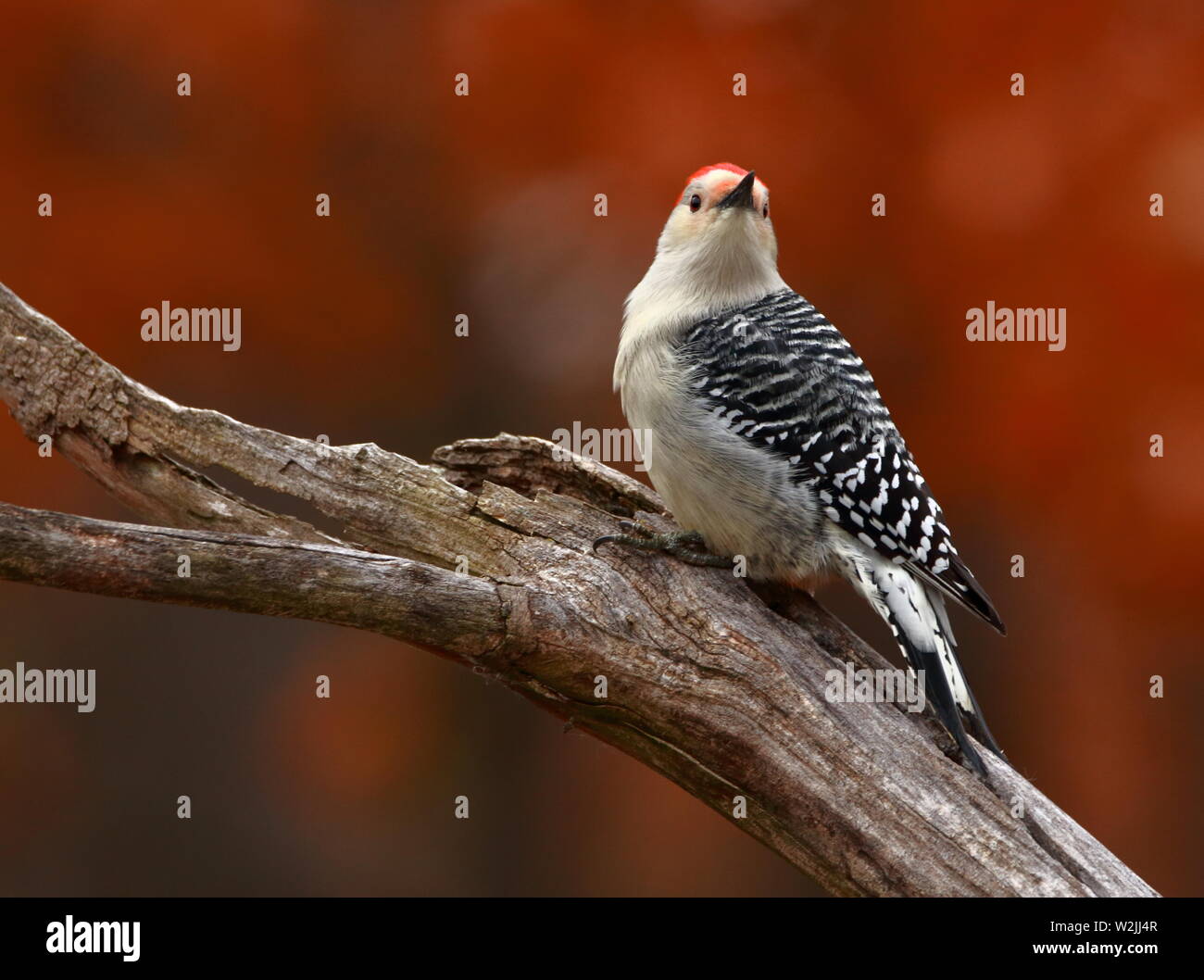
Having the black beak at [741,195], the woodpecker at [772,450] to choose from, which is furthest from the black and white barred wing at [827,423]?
the black beak at [741,195]

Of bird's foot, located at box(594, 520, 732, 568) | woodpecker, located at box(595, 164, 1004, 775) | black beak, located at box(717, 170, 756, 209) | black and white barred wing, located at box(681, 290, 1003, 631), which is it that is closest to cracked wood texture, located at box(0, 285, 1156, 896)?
bird's foot, located at box(594, 520, 732, 568)

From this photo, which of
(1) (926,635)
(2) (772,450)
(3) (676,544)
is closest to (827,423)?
(2) (772,450)

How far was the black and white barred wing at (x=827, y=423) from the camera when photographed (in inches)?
173

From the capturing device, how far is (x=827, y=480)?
451 centimetres

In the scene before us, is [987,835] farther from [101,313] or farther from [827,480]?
[101,313]

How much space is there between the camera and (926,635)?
4254mm

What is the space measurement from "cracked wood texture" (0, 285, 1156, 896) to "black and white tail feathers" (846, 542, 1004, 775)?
0.11 m

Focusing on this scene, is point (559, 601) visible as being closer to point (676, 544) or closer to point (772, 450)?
point (676, 544)

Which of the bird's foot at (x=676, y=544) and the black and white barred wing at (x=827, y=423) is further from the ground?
the black and white barred wing at (x=827, y=423)

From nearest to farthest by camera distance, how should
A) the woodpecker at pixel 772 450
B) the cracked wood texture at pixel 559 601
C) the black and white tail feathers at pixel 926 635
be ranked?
the cracked wood texture at pixel 559 601
the black and white tail feathers at pixel 926 635
the woodpecker at pixel 772 450

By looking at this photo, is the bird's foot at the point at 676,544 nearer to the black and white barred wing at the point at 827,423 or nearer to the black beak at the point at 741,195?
the black and white barred wing at the point at 827,423

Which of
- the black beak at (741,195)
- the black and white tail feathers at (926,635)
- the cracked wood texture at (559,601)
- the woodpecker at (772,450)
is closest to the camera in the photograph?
the cracked wood texture at (559,601)

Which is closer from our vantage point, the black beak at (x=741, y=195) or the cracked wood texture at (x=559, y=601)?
the cracked wood texture at (x=559, y=601)

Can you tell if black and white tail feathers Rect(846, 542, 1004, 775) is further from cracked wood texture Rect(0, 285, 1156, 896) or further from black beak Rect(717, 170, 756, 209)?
black beak Rect(717, 170, 756, 209)
